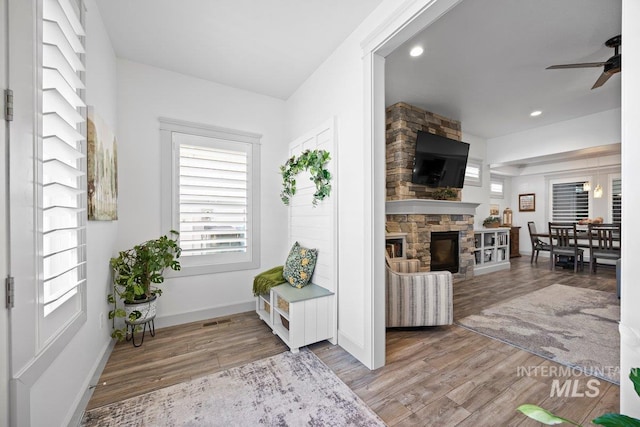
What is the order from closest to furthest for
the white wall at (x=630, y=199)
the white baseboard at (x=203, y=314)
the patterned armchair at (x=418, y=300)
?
the white wall at (x=630, y=199), the patterned armchair at (x=418, y=300), the white baseboard at (x=203, y=314)

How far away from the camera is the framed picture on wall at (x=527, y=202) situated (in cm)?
750

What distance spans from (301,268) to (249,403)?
1.23m

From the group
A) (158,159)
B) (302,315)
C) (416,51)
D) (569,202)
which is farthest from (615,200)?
(158,159)

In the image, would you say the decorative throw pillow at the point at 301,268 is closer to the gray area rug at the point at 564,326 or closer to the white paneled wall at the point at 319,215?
the white paneled wall at the point at 319,215

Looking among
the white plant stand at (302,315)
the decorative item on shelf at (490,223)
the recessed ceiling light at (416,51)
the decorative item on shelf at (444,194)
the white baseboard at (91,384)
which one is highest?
the recessed ceiling light at (416,51)

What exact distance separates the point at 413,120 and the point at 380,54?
2.48 metres

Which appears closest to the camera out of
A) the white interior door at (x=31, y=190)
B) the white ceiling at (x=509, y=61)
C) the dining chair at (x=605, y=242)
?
the white interior door at (x=31, y=190)

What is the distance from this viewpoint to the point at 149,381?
1.92m

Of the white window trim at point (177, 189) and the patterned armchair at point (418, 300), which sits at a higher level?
the white window trim at point (177, 189)

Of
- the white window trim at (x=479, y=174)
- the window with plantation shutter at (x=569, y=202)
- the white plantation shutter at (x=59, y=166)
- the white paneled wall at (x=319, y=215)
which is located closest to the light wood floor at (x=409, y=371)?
the white paneled wall at (x=319, y=215)

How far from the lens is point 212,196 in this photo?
3.08 metres

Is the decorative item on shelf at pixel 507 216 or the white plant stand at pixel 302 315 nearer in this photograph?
the white plant stand at pixel 302 315

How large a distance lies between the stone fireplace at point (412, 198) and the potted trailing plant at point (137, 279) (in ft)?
10.2

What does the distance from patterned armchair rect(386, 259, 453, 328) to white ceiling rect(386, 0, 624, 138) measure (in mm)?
2324
